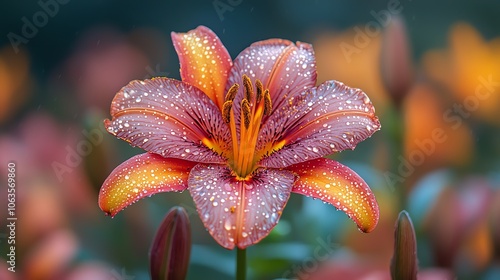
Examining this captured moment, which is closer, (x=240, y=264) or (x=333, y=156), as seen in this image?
(x=240, y=264)

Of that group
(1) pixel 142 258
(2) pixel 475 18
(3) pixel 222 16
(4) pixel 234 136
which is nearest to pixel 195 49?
(4) pixel 234 136

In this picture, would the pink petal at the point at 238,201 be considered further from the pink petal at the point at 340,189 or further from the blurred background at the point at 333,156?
the blurred background at the point at 333,156

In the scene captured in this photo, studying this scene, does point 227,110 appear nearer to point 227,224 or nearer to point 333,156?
point 227,224

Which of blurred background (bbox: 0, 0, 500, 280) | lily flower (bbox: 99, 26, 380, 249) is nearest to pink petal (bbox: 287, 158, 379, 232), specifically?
lily flower (bbox: 99, 26, 380, 249)

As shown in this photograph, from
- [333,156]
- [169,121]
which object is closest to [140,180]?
[169,121]

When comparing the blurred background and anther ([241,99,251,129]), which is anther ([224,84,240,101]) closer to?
anther ([241,99,251,129])

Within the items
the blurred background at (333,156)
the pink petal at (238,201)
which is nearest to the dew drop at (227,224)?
the pink petal at (238,201)

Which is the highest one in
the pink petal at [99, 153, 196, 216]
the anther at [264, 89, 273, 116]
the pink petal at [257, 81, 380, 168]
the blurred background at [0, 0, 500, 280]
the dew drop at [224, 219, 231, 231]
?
the anther at [264, 89, 273, 116]
